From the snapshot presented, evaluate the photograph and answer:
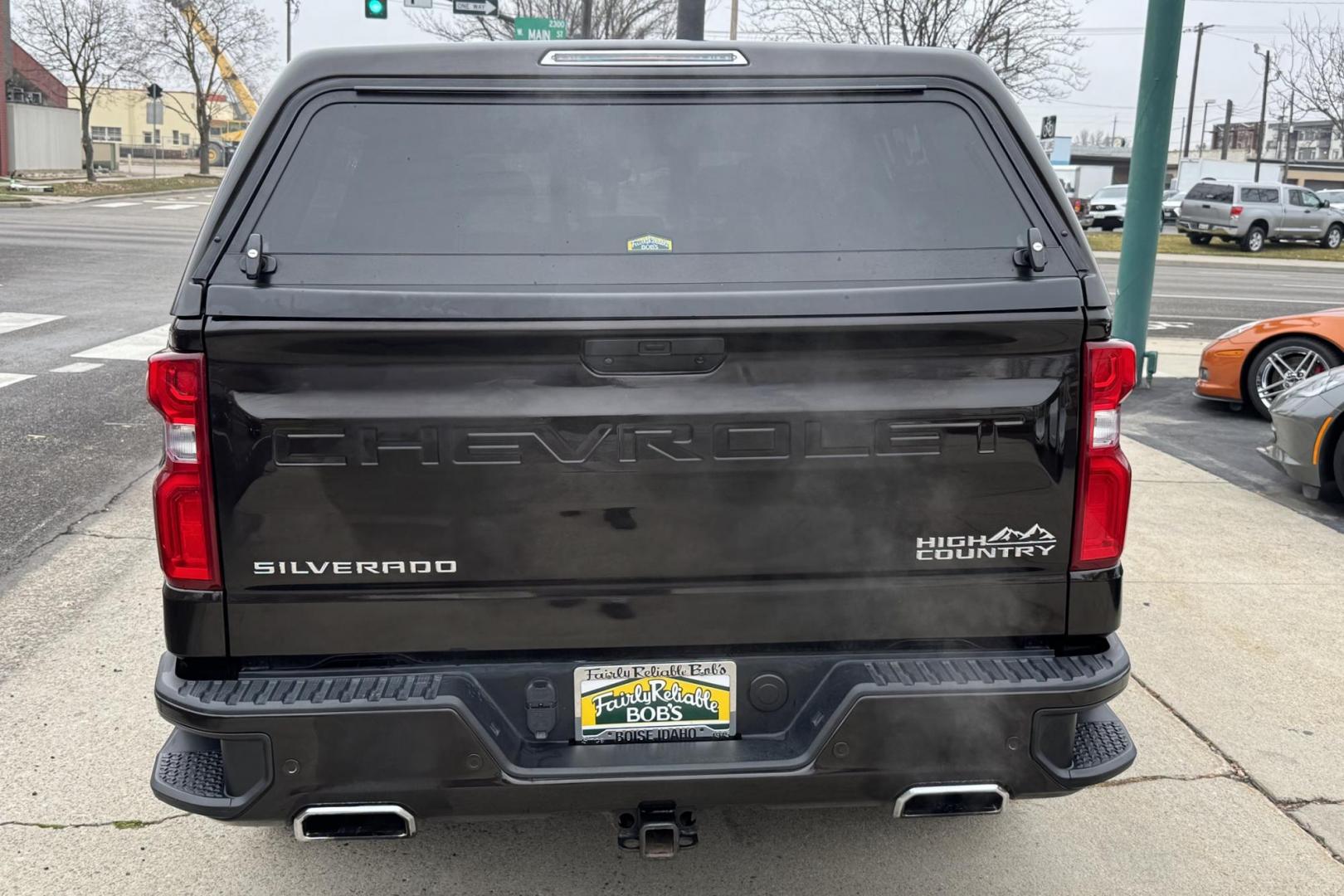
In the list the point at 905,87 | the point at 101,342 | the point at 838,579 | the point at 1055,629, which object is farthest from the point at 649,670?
the point at 101,342

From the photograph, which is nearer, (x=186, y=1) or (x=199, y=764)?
(x=199, y=764)

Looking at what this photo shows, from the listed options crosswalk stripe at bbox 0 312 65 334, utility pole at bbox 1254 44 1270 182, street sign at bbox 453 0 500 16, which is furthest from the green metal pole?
utility pole at bbox 1254 44 1270 182

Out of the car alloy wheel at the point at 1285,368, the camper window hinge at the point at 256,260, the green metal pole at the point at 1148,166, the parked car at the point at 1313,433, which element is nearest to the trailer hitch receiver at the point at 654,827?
the camper window hinge at the point at 256,260

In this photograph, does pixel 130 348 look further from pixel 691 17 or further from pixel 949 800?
pixel 949 800

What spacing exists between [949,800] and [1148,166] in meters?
8.26

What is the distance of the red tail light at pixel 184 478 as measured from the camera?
254 cm

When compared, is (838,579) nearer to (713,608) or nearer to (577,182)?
(713,608)

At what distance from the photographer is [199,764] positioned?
276 cm

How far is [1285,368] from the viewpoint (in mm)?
9273

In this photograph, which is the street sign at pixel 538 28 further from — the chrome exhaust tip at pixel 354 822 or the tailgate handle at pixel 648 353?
the chrome exhaust tip at pixel 354 822

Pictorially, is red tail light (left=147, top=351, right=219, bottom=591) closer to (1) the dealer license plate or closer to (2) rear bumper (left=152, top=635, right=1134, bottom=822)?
(2) rear bumper (left=152, top=635, right=1134, bottom=822)

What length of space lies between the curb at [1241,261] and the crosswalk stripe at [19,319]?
70.6 ft

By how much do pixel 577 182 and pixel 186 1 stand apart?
55597mm

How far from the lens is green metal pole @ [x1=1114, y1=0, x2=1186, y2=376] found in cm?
948
